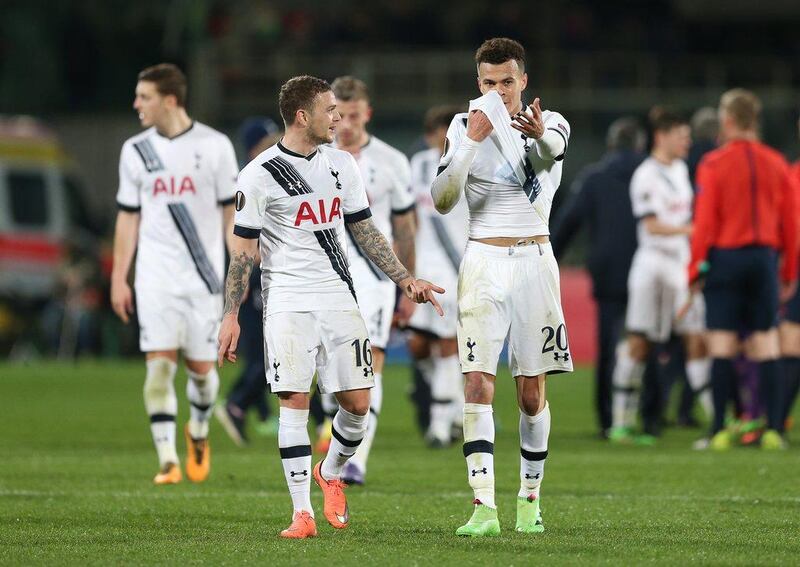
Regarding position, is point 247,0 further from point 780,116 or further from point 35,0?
point 780,116

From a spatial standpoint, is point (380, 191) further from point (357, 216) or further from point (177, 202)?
point (357, 216)

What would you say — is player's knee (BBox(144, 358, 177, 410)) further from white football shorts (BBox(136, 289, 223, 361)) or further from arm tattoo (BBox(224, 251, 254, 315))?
arm tattoo (BBox(224, 251, 254, 315))

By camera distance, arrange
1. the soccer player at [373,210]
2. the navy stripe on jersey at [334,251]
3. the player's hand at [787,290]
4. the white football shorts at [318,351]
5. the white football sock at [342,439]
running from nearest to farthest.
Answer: the white football shorts at [318,351], the navy stripe on jersey at [334,251], the white football sock at [342,439], the soccer player at [373,210], the player's hand at [787,290]

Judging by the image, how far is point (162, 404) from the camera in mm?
10453

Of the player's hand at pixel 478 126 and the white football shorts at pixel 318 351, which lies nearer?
the player's hand at pixel 478 126

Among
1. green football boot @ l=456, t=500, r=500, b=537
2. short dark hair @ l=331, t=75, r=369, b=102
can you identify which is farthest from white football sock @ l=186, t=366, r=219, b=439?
green football boot @ l=456, t=500, r=500, b=537

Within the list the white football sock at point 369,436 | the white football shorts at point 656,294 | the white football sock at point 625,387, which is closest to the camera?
the white football sock at point 369,436

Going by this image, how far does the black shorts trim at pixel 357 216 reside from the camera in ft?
26.1

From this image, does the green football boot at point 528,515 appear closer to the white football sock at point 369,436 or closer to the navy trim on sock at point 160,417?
the white football sock at point 369,436

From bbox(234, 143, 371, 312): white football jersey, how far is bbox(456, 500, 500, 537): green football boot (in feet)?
Answer: 3.82

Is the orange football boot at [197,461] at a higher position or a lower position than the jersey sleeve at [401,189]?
lower

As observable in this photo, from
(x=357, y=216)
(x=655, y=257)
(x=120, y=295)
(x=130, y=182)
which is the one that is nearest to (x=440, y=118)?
(x=655, y=257)

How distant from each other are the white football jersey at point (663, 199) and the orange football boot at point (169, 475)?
5.04 m

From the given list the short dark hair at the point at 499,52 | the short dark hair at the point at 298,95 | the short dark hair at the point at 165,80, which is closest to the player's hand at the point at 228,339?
the short dark hair at the point at 298,95
